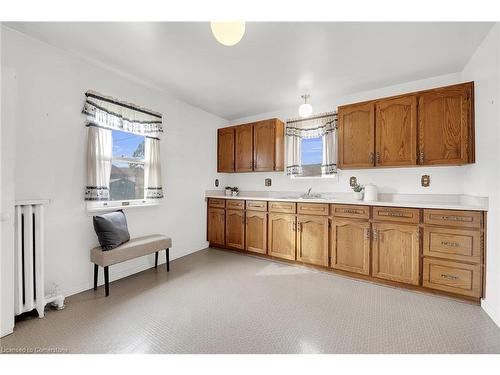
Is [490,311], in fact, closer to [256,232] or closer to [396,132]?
[396,132]

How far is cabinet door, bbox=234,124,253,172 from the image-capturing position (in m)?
4.01

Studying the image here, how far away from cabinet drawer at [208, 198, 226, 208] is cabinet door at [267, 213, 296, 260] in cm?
94

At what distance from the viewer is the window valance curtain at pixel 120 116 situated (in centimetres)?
248

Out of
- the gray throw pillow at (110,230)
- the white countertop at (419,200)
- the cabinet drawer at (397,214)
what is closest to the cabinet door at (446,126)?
the white countertop at (419,200)

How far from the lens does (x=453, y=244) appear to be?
228 cm

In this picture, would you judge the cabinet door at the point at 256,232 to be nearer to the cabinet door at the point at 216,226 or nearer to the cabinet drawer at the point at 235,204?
the cabinet drawer at the point at 235,204

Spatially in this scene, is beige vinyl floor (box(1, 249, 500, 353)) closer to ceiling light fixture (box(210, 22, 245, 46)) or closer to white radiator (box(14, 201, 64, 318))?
white radiator (box(14, 201, 64, 318))

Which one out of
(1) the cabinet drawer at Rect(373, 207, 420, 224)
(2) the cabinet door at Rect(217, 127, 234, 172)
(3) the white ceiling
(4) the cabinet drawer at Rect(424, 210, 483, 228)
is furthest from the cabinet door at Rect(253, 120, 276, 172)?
(4) the cabinet drawer at Rect(424, 210, 483, 228)

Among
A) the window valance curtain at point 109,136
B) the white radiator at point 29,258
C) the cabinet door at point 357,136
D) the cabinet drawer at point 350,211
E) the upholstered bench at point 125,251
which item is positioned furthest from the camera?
the cabinet door at point 357,136

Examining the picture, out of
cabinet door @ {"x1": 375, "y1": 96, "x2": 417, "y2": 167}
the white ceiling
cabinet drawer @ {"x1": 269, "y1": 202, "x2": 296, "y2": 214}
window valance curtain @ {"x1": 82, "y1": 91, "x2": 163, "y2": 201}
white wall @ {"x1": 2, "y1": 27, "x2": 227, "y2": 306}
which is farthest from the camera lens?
cabinet drawer @ {"x1": 269, "y1": 202, "x2": 296, "y2": 214}

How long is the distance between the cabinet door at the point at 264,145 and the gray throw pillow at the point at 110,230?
224 centimetres

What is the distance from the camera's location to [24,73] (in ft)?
6.70
